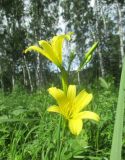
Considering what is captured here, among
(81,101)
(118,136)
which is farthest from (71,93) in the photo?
(118,136)

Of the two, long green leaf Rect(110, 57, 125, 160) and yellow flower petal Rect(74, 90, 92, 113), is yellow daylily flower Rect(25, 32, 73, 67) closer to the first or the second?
yellow flower petal Rect(74, 90, 92, 113)

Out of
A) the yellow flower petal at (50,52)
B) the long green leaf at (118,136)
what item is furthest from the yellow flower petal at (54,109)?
the long green leaf at (118,136)

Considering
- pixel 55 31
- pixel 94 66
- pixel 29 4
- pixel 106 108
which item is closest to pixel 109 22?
pixel 94 66

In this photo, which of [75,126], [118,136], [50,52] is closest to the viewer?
[118,136]

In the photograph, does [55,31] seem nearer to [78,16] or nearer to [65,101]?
[78,16]

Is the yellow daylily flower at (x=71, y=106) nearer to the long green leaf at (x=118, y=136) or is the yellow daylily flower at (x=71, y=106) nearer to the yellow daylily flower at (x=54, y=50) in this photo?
the yellow daylily flower at (x=54, y=50)

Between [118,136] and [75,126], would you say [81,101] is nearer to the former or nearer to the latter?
[75,126]

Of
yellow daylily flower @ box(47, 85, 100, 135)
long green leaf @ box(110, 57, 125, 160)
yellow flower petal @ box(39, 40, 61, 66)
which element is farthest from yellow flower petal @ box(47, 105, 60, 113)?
long green leaf @ box(110, 57, 125, 160)

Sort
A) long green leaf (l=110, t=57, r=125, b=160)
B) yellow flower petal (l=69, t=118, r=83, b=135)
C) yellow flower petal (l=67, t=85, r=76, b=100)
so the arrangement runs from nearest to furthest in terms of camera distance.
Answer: long green leaf (l=110, t=57, r=125, b=160)
yellow flower petal (l=69, t=118, r=83, b=135)
yellow flower petal (l=67, t=85, r=76, b=100)
